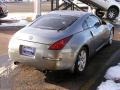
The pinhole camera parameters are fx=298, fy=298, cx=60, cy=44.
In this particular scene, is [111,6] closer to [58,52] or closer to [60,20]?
[60,20]

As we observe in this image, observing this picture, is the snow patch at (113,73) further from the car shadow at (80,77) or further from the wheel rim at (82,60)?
the wheel rim at (82,60)

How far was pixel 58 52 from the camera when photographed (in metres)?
6.79

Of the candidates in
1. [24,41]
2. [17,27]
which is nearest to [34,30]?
[24,41]

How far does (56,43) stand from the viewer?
22.5 feet

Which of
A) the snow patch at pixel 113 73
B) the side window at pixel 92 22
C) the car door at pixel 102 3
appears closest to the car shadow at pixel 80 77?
the snow patch at pixel 113 73

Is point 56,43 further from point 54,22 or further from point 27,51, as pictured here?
point 54,22

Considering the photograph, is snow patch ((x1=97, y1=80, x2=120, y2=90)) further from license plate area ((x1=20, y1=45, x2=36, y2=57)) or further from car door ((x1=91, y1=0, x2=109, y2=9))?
car door ((x1=91, y1=0, x2=109, y2=9))

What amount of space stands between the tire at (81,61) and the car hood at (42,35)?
606 millimetres

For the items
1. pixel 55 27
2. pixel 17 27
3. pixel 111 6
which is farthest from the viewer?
pixel 111 6

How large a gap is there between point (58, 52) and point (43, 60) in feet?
1.27

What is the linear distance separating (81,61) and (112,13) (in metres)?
12.1

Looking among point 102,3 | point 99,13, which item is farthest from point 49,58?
point 99,13

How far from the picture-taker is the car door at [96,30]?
8.42m

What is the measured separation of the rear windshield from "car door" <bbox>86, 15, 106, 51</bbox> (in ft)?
2.17
